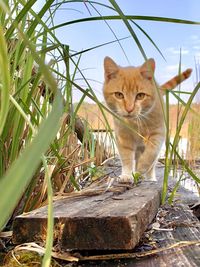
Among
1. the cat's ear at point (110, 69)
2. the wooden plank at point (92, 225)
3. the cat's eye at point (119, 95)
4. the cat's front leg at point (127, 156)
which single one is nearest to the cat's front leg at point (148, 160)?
the cat's front leg at point (127, 156)

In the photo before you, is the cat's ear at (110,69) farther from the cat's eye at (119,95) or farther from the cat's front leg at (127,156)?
the cat's front leg at (127,156)

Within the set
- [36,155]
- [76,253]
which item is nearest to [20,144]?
[76,253]

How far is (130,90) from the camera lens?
2699mm

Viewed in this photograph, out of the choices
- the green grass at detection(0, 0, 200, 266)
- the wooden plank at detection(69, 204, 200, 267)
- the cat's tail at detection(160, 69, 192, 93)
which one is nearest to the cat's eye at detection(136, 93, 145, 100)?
the cat's tail at detection(160, 69, 192, 93)

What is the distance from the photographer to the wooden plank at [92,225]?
84 centimetres

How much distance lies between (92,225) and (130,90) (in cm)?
192

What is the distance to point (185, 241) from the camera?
0.96 m

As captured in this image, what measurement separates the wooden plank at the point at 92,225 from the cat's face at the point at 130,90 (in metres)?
1.60

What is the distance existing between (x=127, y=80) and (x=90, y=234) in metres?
1.92

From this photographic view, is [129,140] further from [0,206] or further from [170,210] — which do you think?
[0,206]

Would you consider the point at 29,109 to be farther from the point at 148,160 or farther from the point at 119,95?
the point at 119,95

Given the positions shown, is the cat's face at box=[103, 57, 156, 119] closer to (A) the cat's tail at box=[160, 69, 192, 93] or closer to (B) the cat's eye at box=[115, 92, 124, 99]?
(B) the cat's eye at box=[115, 92, 124, 99]

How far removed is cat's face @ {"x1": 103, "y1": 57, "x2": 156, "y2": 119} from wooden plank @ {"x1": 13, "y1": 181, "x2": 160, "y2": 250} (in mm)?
1601

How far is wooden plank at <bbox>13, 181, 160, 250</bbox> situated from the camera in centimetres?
84
